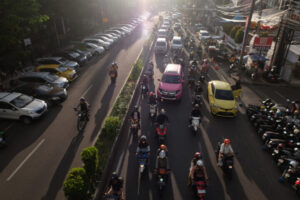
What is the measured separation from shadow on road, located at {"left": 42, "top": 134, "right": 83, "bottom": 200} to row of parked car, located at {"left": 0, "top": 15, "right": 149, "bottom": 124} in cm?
377

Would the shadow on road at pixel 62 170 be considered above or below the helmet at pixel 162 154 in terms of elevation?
below

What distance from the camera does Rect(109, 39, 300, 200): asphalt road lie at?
8406 millimetres

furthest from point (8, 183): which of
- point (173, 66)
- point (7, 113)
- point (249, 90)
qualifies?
point (249, 90)

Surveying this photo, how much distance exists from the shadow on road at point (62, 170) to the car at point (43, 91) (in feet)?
17.0

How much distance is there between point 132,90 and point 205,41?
23.6m

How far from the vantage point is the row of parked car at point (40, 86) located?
42.3ft

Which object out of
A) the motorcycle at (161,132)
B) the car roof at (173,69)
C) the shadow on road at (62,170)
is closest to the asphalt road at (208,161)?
the motorcycle at (161,132)

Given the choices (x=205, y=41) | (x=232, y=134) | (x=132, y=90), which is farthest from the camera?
(x=205, y=41)

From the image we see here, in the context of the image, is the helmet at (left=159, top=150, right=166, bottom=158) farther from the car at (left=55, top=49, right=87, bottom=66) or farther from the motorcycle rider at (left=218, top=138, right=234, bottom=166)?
the car at (left=55, top=49, right=87, bottom=66)

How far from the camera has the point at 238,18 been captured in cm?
3306

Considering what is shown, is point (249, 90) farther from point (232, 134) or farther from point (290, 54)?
point (232, 134)

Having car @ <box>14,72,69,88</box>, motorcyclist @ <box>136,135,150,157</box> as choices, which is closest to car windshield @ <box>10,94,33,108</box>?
car @ <box>14,72,69,88</box>

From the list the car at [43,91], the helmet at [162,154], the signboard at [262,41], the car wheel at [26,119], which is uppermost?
the signboard at [262,41]

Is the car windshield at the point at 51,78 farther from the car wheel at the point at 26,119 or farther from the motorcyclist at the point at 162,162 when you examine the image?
the motorcyclist at the point at 162,162
